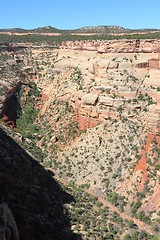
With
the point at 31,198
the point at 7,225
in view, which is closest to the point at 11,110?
the point at 31,198

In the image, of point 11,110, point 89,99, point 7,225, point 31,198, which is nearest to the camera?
point 7,225

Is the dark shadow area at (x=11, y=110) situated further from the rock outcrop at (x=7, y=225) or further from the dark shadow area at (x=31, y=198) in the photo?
the rock outcrop at (x=7, y=225)

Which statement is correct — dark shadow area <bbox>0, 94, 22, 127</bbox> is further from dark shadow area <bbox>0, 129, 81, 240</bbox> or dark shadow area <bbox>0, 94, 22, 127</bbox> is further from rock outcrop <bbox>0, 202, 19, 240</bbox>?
rock outcrop <bbox>0, 202, 19, 240</bbox>

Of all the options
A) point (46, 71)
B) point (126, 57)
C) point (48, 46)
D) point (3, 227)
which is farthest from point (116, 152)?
point (48, 46)

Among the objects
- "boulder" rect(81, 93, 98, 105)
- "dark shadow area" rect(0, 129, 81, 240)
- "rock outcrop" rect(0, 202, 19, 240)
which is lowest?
"dark shadow area" rect(0, 129, 81, 240)

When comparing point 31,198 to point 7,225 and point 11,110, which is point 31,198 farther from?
point 11,110

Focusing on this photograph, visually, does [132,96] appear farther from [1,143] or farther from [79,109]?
[1,143]

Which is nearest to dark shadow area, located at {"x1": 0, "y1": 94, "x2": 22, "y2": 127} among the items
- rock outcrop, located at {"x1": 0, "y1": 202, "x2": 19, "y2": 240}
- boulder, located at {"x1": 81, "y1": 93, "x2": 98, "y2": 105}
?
boulder, located at {"x1": 81, "y1": 93, "x2": 98, "y2": 105}

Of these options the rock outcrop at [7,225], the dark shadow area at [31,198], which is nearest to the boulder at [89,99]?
the dark shadow area at [31,198]

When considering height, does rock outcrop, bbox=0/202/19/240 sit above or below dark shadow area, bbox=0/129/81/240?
above
